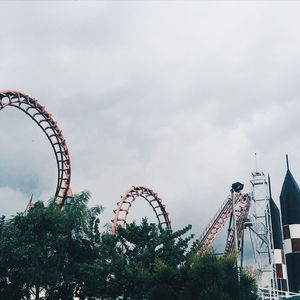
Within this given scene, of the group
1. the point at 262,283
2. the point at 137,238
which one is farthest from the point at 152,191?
the point at 137,238

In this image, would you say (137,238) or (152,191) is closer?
(137,238)

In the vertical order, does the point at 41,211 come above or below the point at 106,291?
above

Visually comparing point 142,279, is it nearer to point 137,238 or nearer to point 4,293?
point 137,238

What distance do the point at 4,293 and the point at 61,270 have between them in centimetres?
380

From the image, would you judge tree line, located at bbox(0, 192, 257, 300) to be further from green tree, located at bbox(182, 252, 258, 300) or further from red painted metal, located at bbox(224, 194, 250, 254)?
red painted metal, located at bbox(224, 194, 250, 254)

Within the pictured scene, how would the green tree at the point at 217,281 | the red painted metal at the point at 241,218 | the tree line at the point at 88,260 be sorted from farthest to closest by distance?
the red painted metal at the point at 241,218, the tree line at the point at 88,260, the green tree at the point at 217,281

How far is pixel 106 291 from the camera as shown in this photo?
31.8 meters

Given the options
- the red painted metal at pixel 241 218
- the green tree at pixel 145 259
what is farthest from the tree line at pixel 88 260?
the red painted metal at pixel 241 218

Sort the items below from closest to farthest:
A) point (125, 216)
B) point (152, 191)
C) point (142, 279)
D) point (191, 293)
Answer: point (191, 293) → point (142, 279) → point (125, 216) → point (152, 191)

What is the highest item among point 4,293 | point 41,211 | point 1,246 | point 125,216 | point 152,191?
point 152,191

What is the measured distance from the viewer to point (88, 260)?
109 feet

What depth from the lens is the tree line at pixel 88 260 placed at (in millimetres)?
29266

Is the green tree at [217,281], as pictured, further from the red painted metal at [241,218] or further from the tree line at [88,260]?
the red painted metal at [241,218]

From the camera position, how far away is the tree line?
29266mm
